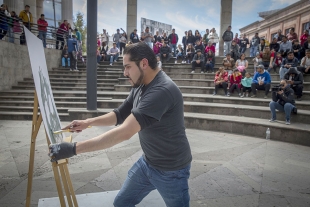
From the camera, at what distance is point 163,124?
1867 millimetres

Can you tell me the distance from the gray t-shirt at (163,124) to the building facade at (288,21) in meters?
28.7

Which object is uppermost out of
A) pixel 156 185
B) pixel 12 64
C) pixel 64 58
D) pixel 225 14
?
pixel 225 14

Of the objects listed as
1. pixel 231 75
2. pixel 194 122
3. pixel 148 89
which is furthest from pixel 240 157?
pixel 231 75

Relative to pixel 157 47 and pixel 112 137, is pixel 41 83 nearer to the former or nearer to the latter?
pixel 112 137

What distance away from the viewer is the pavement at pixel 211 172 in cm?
350

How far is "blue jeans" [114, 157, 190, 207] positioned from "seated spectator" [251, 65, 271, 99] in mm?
8063

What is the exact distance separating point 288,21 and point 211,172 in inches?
1329

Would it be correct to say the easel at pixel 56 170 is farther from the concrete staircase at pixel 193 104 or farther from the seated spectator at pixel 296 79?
the seated spectator at pixel 296 79

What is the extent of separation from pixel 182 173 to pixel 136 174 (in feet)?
1.37

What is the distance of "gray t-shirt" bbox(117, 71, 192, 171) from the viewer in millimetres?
1717

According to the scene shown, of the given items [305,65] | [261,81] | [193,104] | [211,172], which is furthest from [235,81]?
[211,172]

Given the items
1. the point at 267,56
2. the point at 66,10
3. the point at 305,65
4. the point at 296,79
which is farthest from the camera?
the point at 66,10

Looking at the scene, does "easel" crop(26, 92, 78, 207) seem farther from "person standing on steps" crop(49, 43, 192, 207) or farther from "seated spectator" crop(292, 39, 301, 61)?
"seated spectator" crop(292, 39, 301, 61)

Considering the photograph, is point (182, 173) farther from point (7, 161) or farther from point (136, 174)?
point (7, 161)
